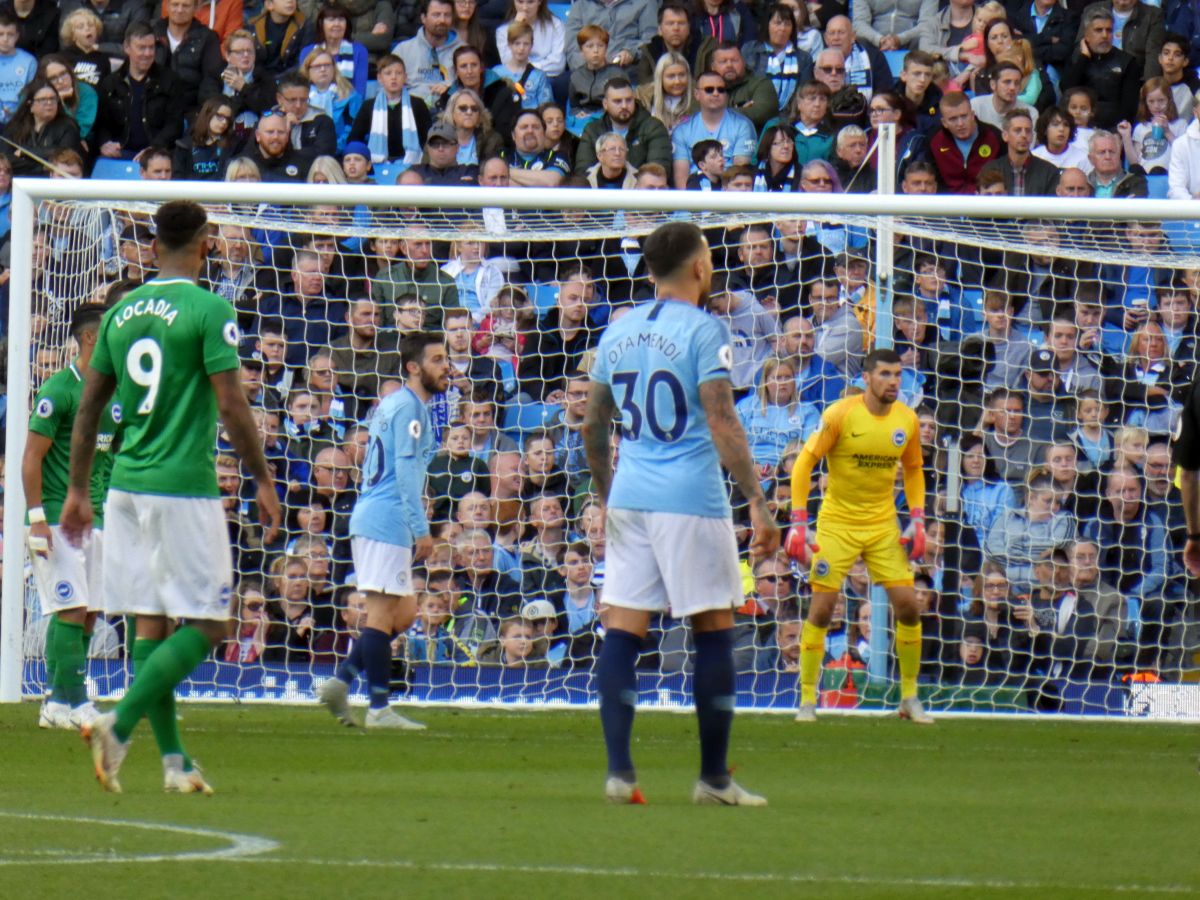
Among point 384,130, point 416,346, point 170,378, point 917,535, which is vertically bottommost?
point 917,535

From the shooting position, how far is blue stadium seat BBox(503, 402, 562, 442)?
13570mm

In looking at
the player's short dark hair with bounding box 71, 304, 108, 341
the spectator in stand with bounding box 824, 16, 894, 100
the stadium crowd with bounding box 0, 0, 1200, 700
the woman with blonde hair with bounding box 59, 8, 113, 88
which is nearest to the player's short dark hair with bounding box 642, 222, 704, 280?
the player's short dark hair with bounding box 71, 304, 108, 341

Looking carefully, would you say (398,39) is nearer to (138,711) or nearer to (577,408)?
(577,408)

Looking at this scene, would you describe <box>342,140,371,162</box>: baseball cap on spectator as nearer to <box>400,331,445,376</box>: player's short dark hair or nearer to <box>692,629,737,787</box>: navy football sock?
<box>400,331,445,376</box>: player's short dark hair

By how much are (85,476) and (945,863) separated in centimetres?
345

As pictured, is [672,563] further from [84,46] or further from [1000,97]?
[84,46]

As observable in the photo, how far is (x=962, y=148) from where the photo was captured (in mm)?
15117

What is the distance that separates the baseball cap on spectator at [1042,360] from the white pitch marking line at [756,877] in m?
8.13

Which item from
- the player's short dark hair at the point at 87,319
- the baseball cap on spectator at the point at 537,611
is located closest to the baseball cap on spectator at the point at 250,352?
the baseball cap on spectator at the point at 537,611

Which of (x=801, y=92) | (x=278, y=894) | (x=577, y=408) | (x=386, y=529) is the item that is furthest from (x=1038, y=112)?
(x=278, y=894)

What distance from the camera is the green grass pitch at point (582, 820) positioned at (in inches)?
207

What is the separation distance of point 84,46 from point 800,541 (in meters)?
9.85

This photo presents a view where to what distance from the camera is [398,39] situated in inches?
715

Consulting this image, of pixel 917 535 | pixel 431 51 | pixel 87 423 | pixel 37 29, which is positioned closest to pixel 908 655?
pixel 917 535
